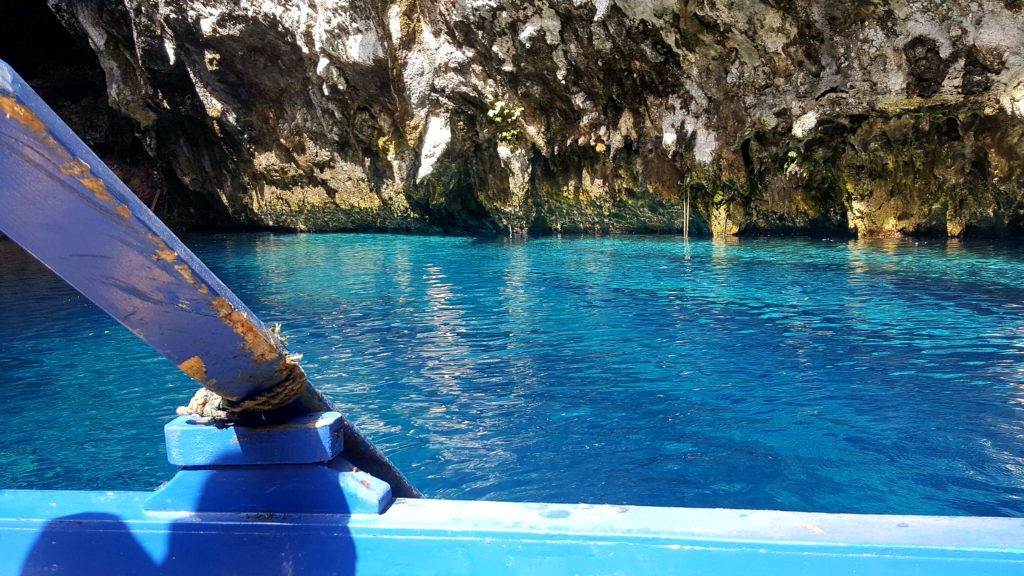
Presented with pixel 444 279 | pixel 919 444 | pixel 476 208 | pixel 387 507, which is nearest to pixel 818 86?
pixel 444 279

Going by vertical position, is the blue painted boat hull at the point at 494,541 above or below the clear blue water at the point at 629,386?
above

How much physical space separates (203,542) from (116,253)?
823 millimetres

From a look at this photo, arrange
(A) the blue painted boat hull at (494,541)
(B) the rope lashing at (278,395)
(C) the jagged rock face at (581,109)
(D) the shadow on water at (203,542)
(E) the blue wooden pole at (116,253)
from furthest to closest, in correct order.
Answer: (C) the jagged rock face at (581,109) < (B) the rope lashing at (278,395) < (D) the shadow on water at (203,542) < (A) the blue painted boat hull at (494,541) < (E) the blue wooden pole at (116,253)

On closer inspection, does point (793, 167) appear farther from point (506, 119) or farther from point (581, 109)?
point (506, 119)

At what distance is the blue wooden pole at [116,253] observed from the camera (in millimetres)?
1239

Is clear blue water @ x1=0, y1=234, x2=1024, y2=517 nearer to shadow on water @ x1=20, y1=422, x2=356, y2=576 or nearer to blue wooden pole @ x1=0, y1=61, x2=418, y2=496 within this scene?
shadow on water @ x1=20, y1=422, x2=356, y2=576

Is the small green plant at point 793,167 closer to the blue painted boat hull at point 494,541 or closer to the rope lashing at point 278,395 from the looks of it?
the blue painted boat hull at point 494,541

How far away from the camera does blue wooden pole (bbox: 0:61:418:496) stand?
1.24 metres

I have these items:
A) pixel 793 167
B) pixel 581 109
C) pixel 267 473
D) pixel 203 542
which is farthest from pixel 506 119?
pixel 203 542

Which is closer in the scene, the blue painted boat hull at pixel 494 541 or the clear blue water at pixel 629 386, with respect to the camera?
the blue painted boat hull at pixel 494 541

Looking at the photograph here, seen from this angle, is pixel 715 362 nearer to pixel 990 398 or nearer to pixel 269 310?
pixel 990 398

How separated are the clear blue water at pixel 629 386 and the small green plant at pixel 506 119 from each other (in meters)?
8.10

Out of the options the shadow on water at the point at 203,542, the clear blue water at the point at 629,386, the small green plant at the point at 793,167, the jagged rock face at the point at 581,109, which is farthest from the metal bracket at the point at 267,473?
the small green plant at the point at 793,167

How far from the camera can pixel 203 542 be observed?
6.19 ft
